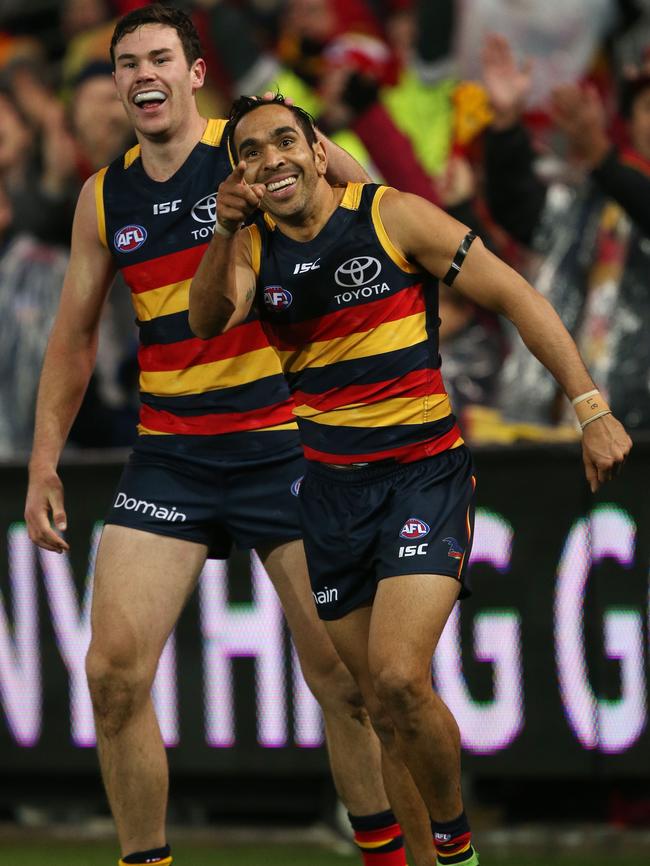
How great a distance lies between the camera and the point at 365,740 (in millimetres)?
4570

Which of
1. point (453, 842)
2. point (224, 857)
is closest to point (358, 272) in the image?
point (453, 842)

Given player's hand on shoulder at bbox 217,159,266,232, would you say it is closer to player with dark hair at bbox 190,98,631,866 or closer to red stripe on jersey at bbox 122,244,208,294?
player with dark hair at bbox 190,98,631,866

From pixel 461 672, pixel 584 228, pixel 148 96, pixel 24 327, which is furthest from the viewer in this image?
pixel 24 327

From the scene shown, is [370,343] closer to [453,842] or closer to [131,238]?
[131,238]

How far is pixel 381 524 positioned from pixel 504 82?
325 cm

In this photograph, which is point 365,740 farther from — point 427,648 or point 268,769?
point 268,769

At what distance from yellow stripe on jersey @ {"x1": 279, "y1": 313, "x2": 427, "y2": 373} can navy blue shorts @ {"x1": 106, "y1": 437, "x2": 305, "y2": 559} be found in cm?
52

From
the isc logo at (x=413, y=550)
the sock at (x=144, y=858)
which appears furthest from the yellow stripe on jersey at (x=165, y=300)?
the sock at (x=144, y=858)

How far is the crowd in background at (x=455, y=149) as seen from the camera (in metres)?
6.33

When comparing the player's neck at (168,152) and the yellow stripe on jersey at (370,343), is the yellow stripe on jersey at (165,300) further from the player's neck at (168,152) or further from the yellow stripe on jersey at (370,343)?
the yellow stripe on jersey at (370,343)

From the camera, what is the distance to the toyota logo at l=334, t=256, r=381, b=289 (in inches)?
165

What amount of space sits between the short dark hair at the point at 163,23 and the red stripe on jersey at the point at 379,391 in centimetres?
115

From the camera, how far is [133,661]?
4348 mm

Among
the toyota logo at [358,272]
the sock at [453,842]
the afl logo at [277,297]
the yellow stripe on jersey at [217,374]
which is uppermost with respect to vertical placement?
the toyota logo at [358,272]
